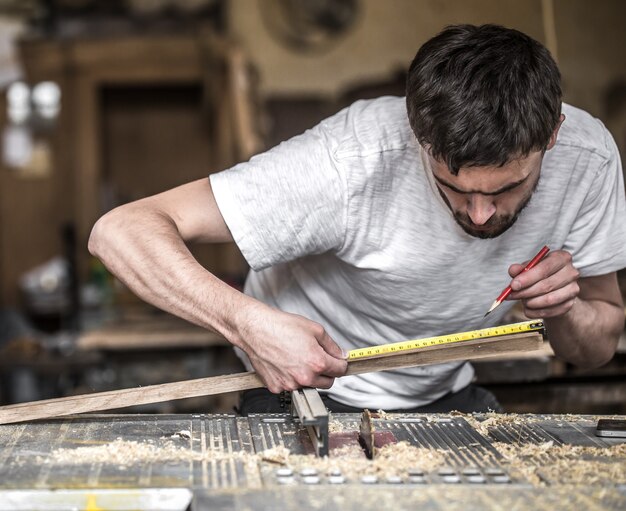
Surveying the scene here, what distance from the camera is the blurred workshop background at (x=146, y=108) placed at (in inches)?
213

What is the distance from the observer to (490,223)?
2223mm

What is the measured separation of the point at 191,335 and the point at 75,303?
1.26 metres

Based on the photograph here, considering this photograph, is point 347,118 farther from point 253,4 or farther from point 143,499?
point 253,4

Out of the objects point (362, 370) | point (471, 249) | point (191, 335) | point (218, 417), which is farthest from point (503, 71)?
point (191, 335)

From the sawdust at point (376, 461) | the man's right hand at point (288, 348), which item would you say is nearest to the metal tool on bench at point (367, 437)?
the sawdust at point (376, 461)

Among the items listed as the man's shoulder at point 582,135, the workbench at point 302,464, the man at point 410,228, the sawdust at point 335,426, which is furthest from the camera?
the man's shoulder at point 582,135

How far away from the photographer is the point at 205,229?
7.96 ft

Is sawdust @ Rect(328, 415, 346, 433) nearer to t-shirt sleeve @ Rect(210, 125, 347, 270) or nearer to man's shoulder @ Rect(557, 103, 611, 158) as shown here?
t-shirt sleeve @ Rect(210, 125, 347, 270)

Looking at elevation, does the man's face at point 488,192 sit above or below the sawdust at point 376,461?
above

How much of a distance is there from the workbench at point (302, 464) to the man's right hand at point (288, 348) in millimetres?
130

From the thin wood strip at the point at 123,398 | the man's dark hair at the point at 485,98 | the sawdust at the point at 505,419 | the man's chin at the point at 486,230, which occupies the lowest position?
the sawdust at the point at 505,419

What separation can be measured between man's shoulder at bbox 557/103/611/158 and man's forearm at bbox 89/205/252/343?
3.30 ft

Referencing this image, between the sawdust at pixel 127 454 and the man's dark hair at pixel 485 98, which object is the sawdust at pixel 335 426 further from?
A: the man's dark hair at pixel 485 98

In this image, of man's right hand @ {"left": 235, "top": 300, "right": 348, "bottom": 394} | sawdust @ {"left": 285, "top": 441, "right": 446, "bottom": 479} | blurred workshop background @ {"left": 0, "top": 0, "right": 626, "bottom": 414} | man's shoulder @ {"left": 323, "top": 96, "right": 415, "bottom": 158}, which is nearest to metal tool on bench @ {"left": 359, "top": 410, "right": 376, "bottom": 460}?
sawdust @ {"left": 285, "top": 441, "right": 446, "bottom": 479}
